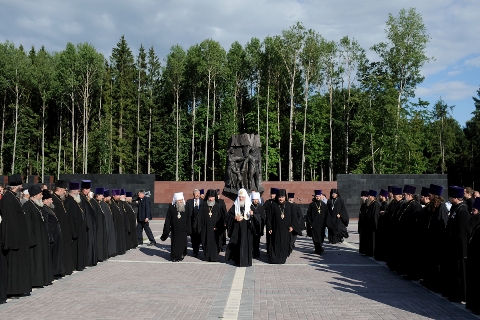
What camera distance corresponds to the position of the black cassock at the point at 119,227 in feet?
46.3

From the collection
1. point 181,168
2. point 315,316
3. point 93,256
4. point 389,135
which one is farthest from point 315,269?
point 181,168

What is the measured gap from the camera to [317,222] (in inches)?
589

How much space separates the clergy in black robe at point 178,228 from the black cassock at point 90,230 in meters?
2.05

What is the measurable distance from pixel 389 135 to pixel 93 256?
29.7m

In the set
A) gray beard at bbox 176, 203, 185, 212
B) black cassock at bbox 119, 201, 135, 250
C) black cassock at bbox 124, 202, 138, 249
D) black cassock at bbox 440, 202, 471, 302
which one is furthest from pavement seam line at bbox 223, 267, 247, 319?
black cassock at bbox 124, 202, 138, 249

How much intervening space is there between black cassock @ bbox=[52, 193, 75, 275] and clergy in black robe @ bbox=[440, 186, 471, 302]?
770cm

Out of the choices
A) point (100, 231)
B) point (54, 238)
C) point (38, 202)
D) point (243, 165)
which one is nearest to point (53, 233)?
point (54, 238)

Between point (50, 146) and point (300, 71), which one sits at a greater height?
point (300, 71)

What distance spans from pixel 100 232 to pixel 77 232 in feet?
5.45

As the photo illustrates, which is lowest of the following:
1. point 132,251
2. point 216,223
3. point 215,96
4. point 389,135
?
point 132,251

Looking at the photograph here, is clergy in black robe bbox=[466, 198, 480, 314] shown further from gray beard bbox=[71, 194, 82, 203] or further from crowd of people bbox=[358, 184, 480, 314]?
gray beard bbox=[71, 194, 82, 203]

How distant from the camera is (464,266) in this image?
7.99 metres

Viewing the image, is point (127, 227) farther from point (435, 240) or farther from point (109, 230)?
point (435, 240)

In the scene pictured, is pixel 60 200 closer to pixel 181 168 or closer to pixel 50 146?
pixel 181 168
